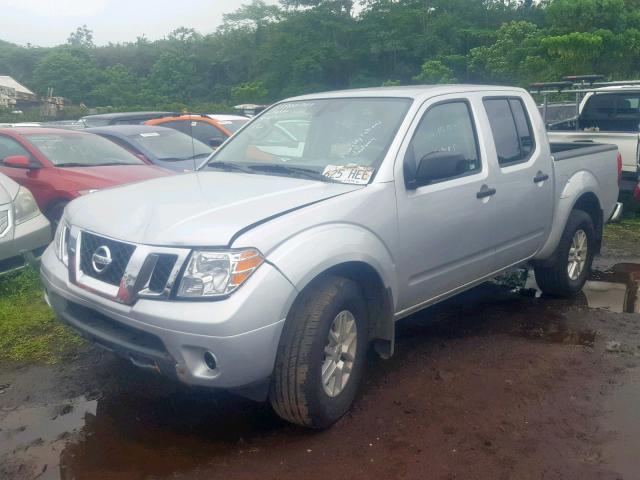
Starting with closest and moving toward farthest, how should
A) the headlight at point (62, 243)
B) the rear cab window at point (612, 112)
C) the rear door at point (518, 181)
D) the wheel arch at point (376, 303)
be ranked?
the wheel arch at point (376, 303) → the headlight at point (62, 243) → the rear door at point (518, 181) → the rear cab window at point (612, 112)

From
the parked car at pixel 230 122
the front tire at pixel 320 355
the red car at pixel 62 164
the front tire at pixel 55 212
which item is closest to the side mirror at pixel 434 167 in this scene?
the front tire at pixel 320 355

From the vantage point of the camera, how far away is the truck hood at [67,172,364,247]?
11.3 feet

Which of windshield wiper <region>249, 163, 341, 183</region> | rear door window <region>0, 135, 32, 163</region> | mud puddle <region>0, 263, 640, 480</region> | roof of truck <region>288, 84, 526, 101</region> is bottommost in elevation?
mud puddle <region>0, 263, 640, 480</region>

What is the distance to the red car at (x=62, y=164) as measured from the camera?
7.31 m

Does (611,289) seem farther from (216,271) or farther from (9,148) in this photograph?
(9,148)

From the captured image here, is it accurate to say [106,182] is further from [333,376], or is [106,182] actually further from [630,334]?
[630,334]

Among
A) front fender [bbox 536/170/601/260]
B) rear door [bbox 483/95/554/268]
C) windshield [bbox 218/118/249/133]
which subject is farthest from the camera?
windshield [bbox 218/118/249/133]

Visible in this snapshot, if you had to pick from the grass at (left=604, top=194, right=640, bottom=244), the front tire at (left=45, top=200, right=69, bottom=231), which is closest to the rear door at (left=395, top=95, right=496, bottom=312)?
the front tire at (left=45, top=200, right=69, bottom=231)

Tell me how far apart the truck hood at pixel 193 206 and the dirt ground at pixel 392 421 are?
3.54ft

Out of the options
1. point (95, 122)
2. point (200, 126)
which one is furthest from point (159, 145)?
point (95, 122)

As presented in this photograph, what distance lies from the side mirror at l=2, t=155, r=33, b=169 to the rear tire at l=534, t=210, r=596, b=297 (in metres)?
5.20

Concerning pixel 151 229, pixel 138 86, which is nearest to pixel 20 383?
pixel 151 229

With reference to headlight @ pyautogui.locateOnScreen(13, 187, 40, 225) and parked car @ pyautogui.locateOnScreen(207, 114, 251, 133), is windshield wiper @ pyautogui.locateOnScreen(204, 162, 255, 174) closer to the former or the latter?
headlight @ pyautogui.locateOnScreen(13, 187, 40, 225)

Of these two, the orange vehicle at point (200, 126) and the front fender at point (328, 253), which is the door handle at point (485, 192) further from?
the orange vehicle at point (200, 126)
